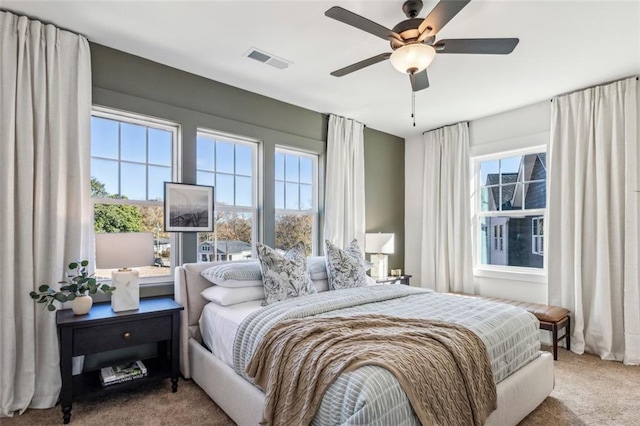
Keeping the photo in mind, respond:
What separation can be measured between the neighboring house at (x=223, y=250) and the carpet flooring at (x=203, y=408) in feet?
3.73

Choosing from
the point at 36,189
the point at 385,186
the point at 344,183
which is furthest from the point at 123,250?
the point at 385,186

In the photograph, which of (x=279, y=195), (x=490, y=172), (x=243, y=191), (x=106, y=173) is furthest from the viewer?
(x=490, y=172)

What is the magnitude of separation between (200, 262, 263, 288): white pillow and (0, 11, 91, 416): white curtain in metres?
0.97

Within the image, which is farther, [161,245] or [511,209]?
[511,209]

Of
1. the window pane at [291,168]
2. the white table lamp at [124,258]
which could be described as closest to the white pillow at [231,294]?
the white table lamp at [124,258]

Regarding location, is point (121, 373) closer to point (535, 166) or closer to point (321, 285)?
point (321, 285)

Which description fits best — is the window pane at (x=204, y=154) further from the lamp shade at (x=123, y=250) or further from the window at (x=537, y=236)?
the window at (x=537, y=236)

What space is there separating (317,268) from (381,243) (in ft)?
4.70

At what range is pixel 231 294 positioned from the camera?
8.70 ft

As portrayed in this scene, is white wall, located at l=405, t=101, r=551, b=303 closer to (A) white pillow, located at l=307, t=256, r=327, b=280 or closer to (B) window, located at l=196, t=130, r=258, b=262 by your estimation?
(A) white pillow, located at l=307, t=256, r=327, b=280

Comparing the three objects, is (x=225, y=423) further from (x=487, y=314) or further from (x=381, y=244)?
(x=381, y=244)

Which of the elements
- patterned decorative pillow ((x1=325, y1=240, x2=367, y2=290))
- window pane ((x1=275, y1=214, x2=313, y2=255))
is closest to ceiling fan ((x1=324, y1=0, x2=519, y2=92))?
patterned decorative pillow ((x1=325, y1=240, x2=367, y2=290))

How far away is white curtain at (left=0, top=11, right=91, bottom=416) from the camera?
7.58 feet

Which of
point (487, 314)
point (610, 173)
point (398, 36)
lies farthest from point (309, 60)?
point (610, 173)
